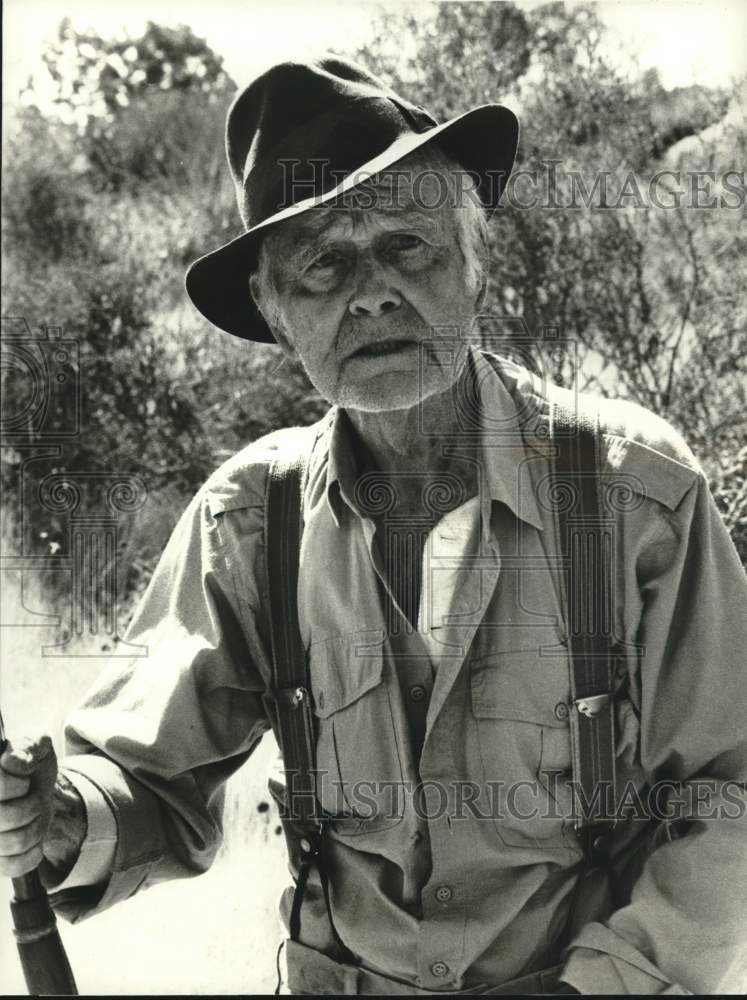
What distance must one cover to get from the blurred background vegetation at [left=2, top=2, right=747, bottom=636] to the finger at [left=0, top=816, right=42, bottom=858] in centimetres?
166

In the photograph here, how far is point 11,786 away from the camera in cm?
147

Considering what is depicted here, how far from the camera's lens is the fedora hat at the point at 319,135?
165 cm

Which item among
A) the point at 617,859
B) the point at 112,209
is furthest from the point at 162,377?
the point at 617,859

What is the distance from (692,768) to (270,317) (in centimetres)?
94

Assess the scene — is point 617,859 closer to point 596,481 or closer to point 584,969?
point 584,969

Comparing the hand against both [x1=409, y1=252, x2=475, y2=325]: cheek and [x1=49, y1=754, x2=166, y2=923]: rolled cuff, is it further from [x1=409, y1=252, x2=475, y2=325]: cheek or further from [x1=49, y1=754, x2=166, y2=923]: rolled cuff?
[x1=409, y1=252, x2=475, y2=325]: cheek

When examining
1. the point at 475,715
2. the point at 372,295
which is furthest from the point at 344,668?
the point at 372,295

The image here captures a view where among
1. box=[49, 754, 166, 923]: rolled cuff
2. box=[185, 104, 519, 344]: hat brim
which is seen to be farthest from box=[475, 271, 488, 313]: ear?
box=[49, 754, 166, 923]: rolled cuff

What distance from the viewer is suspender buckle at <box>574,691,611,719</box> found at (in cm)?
162

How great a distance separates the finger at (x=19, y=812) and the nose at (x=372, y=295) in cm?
82

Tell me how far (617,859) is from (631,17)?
205 centimetres

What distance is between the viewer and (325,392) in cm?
173

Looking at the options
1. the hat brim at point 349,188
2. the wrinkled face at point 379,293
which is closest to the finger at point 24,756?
the wrinkled face at point 379,293

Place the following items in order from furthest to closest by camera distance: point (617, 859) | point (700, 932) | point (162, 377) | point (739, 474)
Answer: point (162, 377) < point (739, 474) < point (617, 859) < point (700, 932)
